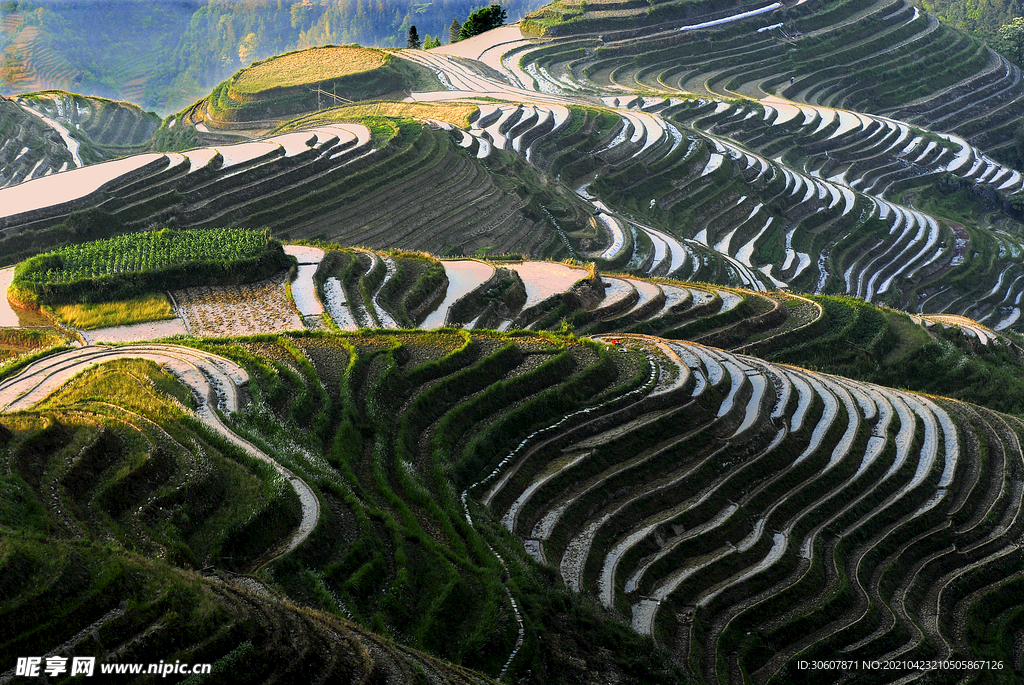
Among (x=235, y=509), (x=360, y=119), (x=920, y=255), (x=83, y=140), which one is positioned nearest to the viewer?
(x=235, y=509)

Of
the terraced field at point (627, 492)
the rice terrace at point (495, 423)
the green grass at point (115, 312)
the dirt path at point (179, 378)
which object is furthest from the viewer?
the green grass at point (115, 312)

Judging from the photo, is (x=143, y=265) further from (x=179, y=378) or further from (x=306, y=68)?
(x=306, y=68)

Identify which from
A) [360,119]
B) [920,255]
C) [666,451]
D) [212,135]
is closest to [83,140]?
[212,135]

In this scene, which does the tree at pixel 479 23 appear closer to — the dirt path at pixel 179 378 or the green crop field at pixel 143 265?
the green crop field at pixel 143 265

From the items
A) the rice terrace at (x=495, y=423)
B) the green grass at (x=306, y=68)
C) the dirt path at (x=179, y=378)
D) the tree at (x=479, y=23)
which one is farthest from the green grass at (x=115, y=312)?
the tree at (x=479, y=23)

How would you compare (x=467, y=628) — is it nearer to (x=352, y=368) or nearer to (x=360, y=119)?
(x=352, y=368)

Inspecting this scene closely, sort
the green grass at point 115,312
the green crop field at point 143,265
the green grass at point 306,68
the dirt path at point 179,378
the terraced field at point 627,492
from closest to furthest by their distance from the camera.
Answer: the terraced field at point 627,492, the dirt path at point 179,378, the green grass at point 115,312, the green crop field at point 143,265, the green grass at point 306,68

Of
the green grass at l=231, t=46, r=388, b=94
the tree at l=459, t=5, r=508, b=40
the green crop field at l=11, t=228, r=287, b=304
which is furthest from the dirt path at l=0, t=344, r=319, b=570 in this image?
the tree at l=459, t=5, r=508, b=40
